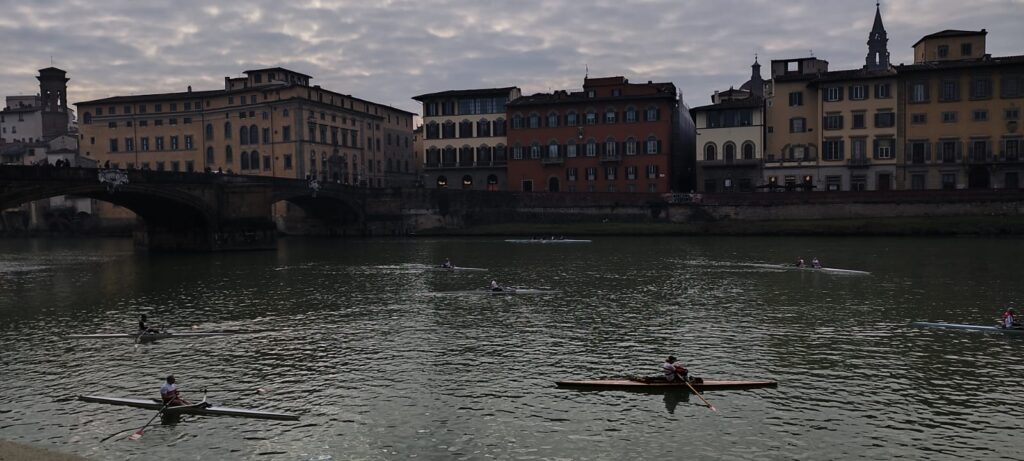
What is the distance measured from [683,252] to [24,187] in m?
63.2

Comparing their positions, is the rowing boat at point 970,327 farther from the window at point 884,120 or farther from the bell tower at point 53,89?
the bell tower at point 53,89

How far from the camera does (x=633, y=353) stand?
1235 inches

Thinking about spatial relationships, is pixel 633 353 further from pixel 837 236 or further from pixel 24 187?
pixel 837 236

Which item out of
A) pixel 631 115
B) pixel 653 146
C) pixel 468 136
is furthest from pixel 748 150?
pixel 468 136

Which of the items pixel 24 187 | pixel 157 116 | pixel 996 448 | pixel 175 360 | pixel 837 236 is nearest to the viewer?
pixel 996 448

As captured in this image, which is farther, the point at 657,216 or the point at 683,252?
the point at 657,216

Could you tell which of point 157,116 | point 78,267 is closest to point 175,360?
point 78,267

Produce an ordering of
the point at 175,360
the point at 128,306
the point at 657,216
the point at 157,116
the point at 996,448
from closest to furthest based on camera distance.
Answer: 1. the point at 996,448
2. the point at 175,360
3. the point at 128,306
4. the point at 657,216
5. the point at 157,116

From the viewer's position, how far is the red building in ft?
384

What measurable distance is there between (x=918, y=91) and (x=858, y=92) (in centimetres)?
797

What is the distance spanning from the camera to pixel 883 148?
10600cm

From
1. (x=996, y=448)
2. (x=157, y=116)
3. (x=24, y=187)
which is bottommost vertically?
(x=996, y=448)

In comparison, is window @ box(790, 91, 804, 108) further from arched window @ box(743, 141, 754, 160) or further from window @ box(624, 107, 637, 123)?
window @ box(624, 107, 637, 123)

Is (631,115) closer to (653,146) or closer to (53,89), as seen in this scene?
(653,146)
